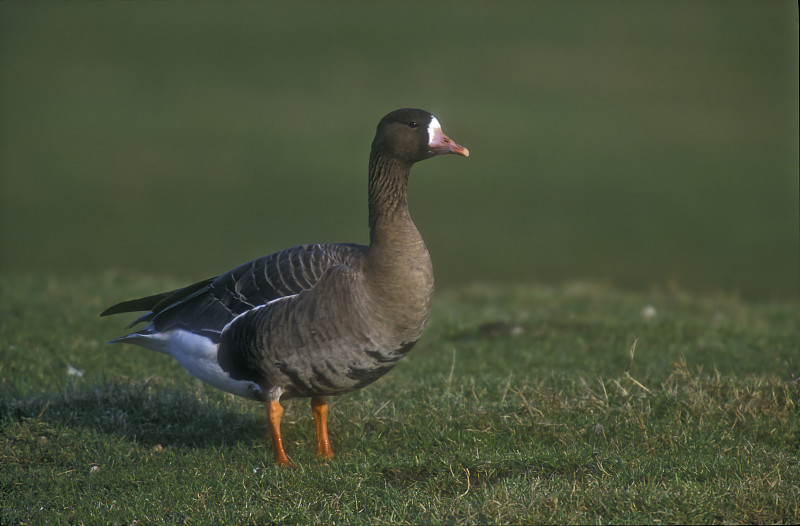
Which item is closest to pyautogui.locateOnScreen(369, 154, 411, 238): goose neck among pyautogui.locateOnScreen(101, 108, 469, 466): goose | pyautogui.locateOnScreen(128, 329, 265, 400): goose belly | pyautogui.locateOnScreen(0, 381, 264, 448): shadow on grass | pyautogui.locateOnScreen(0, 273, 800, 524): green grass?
pyautogui.locateOnScreen(101, 108, 469, 466): goose

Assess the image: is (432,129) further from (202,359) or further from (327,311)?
(202,359)

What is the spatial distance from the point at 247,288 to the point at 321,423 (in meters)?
1.19

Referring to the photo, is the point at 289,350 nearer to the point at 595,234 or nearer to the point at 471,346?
the point at 471,346

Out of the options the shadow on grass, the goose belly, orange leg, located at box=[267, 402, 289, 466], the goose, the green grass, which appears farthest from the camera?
the shadow on grass

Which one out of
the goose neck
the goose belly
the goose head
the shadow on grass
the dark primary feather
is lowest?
the shadow on grass

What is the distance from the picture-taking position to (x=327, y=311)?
20.2 ft

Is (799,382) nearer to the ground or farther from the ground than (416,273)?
nearer to the ground

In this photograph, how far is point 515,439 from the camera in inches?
253

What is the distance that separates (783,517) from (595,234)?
1926 centimetres

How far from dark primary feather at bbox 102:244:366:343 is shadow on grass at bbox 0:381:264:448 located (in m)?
0.73

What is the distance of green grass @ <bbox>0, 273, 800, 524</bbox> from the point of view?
5.24 meters

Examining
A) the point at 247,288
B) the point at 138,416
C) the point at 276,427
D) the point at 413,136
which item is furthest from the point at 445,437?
the point at 138,416

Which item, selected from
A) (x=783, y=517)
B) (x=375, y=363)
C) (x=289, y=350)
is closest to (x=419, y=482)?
(x=375, y=363)

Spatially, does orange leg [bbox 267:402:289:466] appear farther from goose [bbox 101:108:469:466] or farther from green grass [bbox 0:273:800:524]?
green grass [bbox 0:273:800:524]
